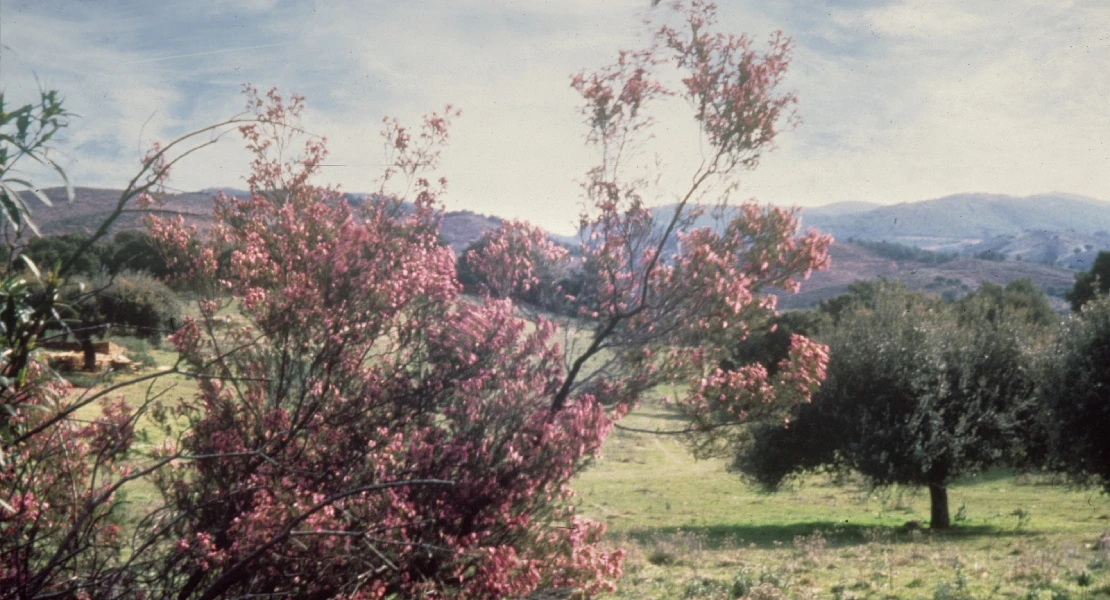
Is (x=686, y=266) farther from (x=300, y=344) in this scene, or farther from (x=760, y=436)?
(x=760, y=436)

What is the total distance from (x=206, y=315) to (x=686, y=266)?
5.75 m

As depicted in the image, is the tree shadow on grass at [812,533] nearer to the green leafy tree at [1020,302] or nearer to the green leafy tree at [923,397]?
the green leafy tree at [923,397]

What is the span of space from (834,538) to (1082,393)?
9649 mm

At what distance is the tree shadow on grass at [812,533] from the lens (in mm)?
26984

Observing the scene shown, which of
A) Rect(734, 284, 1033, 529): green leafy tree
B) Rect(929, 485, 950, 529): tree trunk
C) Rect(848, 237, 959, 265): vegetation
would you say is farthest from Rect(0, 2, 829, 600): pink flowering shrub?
Rect(848, 237, 959, 265): vegetation

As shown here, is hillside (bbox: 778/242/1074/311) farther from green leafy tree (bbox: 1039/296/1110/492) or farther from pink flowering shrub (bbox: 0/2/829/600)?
pink flowering shrub (bbox: 0/2/829/600)

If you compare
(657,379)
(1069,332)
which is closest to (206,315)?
(657,379)

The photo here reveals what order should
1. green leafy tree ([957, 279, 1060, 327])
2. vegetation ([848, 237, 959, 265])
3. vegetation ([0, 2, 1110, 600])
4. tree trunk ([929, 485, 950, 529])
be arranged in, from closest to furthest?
vegetation ([0, 2, 1110, 600]) < tree trunk ([929, 485, 950, 529]) < green leafy tree ([957, 279, 1060, 327]) < vegetation ([848, 237, 959, 265])

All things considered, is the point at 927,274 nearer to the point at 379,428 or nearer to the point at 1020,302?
the point at 1020,302

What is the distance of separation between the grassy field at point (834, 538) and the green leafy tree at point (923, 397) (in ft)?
6.76

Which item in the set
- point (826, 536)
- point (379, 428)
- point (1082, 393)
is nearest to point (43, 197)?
point (379, 428)

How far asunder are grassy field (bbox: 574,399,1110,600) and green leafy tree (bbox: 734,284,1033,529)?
81.2 inches

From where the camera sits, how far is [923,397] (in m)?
30.2

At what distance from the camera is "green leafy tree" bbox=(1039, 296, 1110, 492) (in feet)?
76.3
